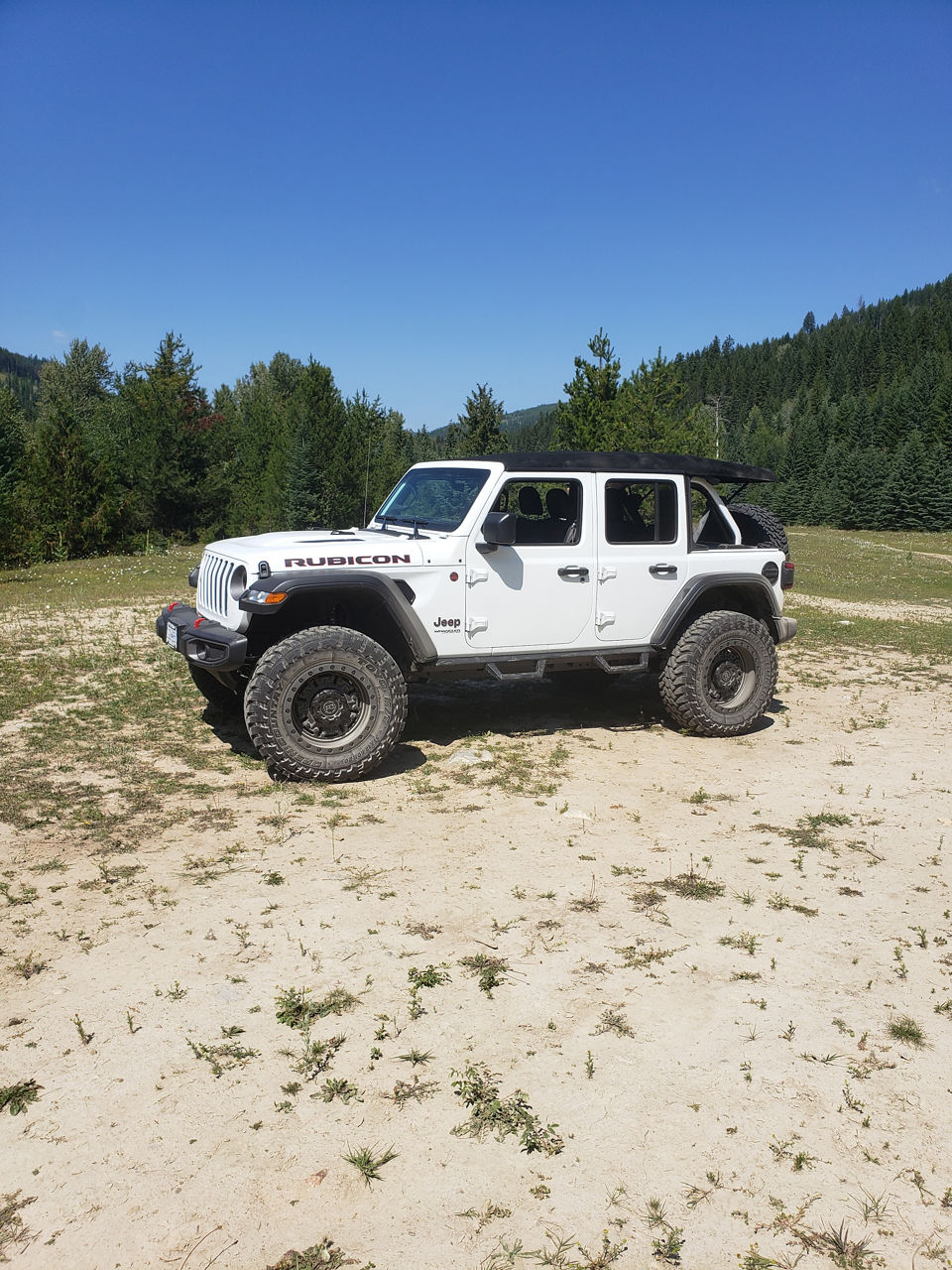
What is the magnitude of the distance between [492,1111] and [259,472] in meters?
55.3

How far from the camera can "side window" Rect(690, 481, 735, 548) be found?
8055 mm

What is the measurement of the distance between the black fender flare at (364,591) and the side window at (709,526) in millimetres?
2973

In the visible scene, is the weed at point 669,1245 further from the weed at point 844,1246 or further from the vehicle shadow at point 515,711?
the vehicle shadow at point 515,711

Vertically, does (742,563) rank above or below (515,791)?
above

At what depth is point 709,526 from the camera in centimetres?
820

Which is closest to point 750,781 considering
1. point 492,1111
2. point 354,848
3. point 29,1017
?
point 354,848

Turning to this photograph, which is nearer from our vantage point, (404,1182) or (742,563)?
(404,1182)

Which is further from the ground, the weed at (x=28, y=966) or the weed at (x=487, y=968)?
the weed at (x=28, y=966)

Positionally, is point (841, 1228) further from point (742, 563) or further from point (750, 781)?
point (742, 563)

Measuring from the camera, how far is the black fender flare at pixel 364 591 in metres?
5.82

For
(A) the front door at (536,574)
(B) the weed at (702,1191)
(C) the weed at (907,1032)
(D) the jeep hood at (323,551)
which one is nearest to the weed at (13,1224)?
(B) the weed at (702,1191)

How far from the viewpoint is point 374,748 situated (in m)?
6.15

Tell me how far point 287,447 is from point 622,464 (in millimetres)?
45562

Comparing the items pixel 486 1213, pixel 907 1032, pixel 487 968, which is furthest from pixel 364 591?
pixel 486 1213
